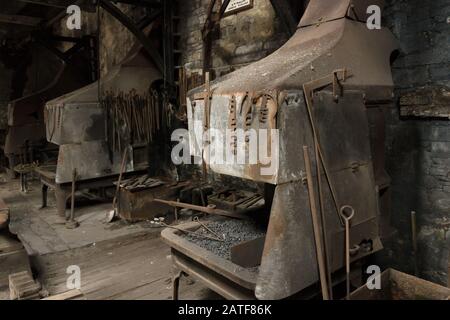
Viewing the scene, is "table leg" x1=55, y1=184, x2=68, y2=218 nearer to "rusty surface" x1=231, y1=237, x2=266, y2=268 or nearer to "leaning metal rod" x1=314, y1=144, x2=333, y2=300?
"rusty surface" x1=231, y1=237, x2=266, y2=268

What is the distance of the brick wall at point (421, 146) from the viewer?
2805 mm

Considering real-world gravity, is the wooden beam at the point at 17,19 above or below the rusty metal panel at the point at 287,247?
above

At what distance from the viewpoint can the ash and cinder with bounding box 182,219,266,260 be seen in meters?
2.67

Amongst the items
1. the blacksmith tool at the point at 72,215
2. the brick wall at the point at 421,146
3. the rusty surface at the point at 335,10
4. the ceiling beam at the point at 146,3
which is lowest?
the blacksmith tool at the point at 72,215

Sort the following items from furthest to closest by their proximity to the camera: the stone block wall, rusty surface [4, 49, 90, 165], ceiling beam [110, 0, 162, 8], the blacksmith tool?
rusty surface [4, 49, 90, 165] < ceiling beam [110, 0, 162, 8] < the blacksmith tool < the stone block wall

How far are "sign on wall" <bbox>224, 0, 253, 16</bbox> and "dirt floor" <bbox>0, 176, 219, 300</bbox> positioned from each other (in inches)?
119

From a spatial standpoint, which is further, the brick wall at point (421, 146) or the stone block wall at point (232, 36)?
the stone block wall at point (232, 36)

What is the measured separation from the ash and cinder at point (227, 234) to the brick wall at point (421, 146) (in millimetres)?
1247

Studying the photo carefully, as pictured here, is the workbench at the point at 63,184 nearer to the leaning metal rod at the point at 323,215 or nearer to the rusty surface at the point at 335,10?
the rusty surface at the point at 335,10

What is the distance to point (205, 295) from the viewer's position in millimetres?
3158

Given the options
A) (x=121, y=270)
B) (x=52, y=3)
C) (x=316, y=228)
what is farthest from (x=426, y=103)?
(x=52, y=3)

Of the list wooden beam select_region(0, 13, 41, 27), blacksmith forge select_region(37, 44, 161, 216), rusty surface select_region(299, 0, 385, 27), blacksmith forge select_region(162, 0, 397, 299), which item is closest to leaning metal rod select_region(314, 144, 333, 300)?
blacksmith forge select_region(162, 0, 397, 299)

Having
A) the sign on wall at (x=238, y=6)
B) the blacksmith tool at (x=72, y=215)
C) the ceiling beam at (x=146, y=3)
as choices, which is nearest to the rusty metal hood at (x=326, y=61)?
the sign on wall at (x=238, y=6)

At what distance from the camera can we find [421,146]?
9.75 feet
